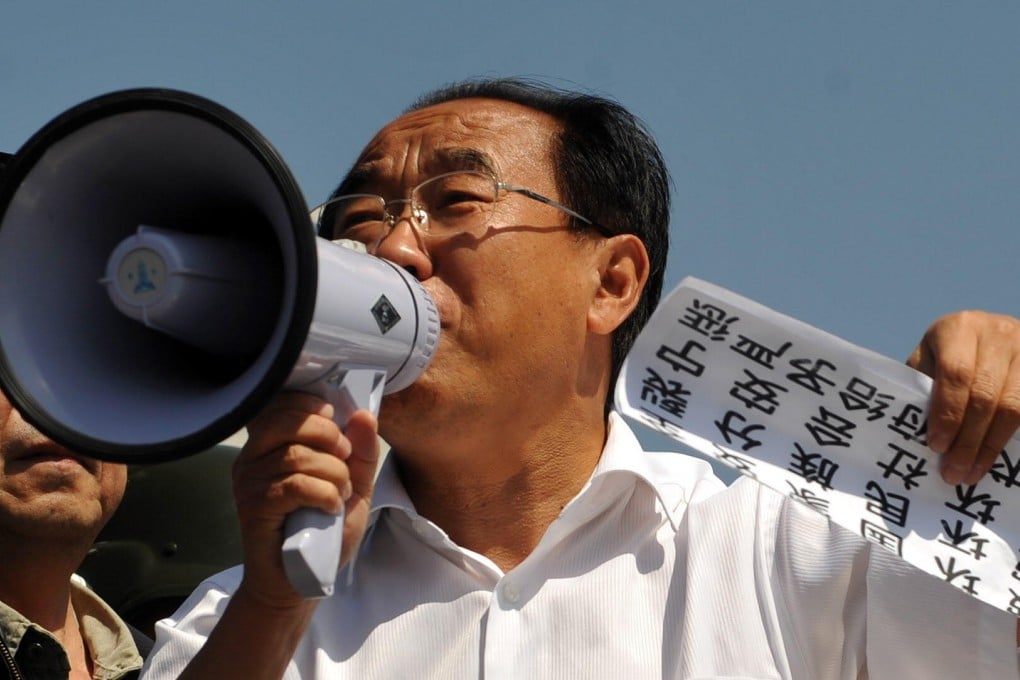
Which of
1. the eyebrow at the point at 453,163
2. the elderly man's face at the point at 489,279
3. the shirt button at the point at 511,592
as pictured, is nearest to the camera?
the shirt button at the point at 511,592

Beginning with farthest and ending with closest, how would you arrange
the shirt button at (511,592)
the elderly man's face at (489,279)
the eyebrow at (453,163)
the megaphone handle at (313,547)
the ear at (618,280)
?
the ear at (618,280)
the eyebrow at (453,163)
the elderly man's face at (489,279)
the shirt button at (511,592)
the megaphone handle at (313,547)

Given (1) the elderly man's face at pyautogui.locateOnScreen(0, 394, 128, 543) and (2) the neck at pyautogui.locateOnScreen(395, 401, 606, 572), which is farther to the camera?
(1) the elderly man's face at pyautogui.locateOnScreen(0, 394, 128, 543)

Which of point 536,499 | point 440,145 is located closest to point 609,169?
point 440,145

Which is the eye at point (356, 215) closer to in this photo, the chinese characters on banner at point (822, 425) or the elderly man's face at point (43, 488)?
the chinese characters on banner at point (822, 425)

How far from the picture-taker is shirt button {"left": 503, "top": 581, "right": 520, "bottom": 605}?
3.22m

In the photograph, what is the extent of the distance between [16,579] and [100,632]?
1.10 ft

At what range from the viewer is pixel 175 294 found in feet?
8.09

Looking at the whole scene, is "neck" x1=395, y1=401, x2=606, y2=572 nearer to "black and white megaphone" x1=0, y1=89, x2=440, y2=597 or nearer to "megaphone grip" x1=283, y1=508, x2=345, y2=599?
"black and white megaphone" x1=0, y1=89, x2=440, y2=597

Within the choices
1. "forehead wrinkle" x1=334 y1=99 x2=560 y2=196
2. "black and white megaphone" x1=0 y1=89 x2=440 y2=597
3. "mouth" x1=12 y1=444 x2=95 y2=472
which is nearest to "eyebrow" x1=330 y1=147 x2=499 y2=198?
"forehead wrinkle" x1=334 y1=99 x2=560 y2=196

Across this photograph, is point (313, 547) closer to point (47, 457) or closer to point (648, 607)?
point (648, 607)

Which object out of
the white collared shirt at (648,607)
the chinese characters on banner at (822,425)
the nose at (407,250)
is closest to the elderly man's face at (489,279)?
the nose at (407,250)

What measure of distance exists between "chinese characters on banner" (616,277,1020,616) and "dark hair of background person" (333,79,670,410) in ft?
3.21

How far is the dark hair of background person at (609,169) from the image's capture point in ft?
13.2

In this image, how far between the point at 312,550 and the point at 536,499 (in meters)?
1.31
